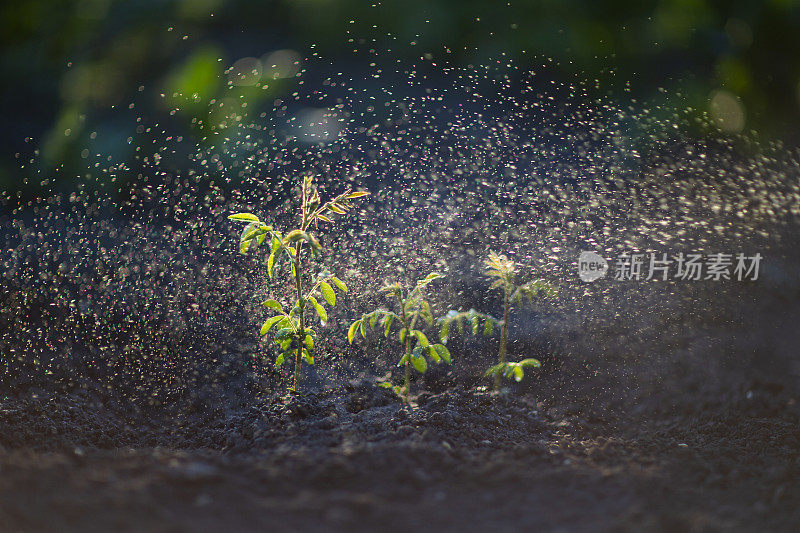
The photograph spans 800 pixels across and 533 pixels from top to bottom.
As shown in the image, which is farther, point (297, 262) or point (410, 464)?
point (297, 262)

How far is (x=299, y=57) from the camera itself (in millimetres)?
2939

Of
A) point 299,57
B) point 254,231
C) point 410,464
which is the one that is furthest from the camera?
point 299,57

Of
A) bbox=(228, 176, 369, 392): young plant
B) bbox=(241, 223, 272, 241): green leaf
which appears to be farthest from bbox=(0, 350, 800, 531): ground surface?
bbox=(241, 223, 272, 241): green leaf

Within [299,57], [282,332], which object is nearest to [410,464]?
[282,332]

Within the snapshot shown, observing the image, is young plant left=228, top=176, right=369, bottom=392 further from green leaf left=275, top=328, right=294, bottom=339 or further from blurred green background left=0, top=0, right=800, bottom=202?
blurred green background left=0, top=0, right=800, bottom=202

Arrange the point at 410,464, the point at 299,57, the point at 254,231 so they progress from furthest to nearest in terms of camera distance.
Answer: the point at 299,57 < the point at 254,231 < the point at 410,464

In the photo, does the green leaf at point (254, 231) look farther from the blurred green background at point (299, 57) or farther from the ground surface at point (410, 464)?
the blurred green background at point (299, 57)

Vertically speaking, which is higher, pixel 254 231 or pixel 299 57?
pixel 299 57

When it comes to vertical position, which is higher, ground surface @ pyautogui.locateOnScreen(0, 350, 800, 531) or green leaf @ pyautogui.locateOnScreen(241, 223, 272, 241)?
green leaf @ pyautogui.locateOnScreen(241, 223, 272, 241)

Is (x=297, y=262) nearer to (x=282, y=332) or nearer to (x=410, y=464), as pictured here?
(x=282, y=332)

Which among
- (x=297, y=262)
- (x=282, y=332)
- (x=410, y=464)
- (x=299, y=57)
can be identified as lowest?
(x=410, y=464)

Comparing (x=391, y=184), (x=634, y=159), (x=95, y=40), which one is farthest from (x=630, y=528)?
(x=95, y=40)

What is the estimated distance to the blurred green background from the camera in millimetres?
2756

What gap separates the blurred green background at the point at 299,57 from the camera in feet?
9.04
